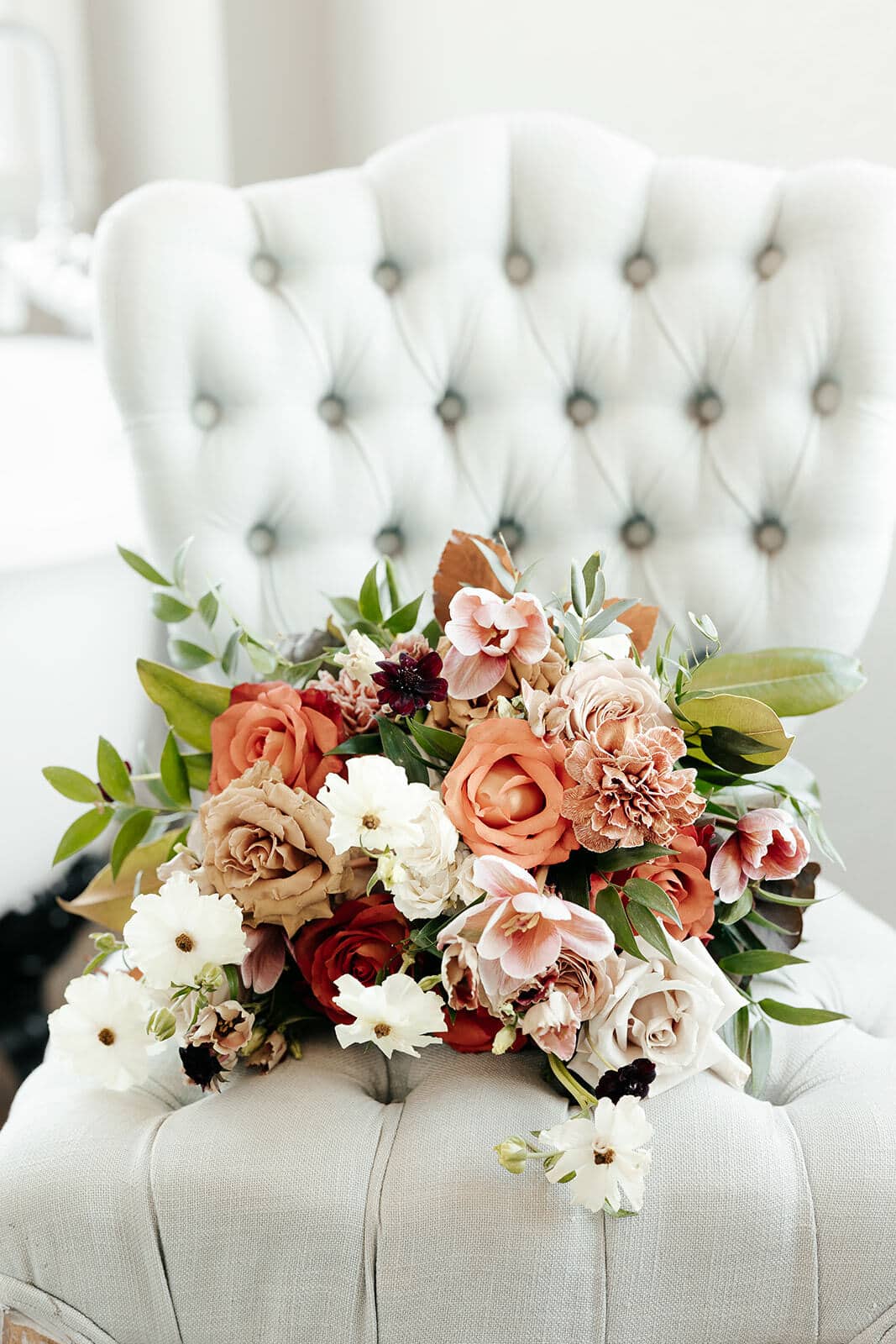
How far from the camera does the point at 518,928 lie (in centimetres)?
55

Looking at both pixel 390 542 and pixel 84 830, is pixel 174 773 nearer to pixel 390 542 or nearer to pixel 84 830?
pixel 84 830

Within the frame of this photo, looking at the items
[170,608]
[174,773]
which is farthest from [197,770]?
[170,608]

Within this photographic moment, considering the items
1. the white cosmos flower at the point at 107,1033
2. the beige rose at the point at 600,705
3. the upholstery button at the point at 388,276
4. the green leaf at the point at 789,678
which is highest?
the upholstery button at the point at 388,276

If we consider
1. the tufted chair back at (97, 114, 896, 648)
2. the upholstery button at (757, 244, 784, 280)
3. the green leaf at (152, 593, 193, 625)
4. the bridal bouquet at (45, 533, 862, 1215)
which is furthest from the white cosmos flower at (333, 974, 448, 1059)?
the upholstery button at (757, 244, 784, 280)

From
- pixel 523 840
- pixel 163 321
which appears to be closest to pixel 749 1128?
pixel 523 840

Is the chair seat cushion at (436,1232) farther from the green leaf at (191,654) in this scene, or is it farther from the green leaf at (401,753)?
the green leaf at (191,654)

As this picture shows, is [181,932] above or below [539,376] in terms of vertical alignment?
below

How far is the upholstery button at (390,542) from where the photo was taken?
1.06 meters

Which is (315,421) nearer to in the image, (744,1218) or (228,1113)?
(228,1113)

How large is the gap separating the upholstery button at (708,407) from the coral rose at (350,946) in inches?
23.7

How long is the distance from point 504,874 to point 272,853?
0.44 ft

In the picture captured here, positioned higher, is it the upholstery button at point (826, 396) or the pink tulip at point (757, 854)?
the upholstery button at point (826, 396)

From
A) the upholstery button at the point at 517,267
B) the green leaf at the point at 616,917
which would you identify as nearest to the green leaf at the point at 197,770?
the green leaf at the point at 616,917

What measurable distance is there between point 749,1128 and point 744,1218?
47 millimetres
